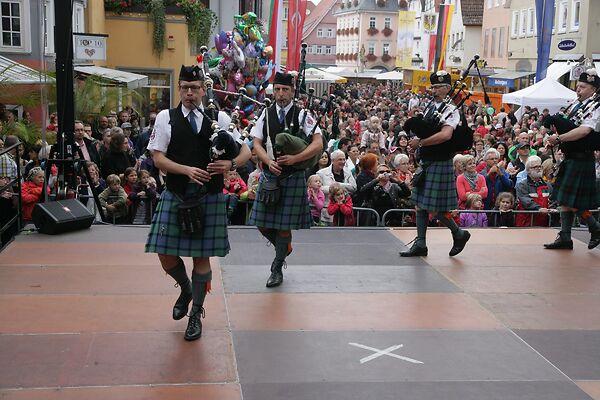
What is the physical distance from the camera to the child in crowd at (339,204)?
9.45 m

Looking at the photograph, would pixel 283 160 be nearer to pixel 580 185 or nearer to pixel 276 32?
pixel 580 185

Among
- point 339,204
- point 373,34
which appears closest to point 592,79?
point 339,204

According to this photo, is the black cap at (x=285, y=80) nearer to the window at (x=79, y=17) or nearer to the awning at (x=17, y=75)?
the awning at (x=17, y=75)

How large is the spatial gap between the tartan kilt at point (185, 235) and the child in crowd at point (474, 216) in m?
4.94

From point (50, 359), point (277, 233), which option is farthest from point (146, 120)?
point (50, 359)

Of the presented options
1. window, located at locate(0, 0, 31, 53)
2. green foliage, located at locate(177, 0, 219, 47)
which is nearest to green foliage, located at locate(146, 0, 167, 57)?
green foliage, located at locate(177, 0, 219, 47)

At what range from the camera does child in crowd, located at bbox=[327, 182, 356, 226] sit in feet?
31.0

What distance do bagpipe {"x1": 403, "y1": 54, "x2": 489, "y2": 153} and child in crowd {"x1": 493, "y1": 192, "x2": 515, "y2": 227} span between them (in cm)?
244

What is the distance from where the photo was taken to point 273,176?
6668 millimetres

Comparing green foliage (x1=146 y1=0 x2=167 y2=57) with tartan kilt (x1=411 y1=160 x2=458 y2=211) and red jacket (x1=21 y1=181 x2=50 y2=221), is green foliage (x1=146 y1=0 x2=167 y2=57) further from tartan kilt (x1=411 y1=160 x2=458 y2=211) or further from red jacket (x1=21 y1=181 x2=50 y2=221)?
tartan kilt (x1=411 y1=160 x2=458 y2=211)

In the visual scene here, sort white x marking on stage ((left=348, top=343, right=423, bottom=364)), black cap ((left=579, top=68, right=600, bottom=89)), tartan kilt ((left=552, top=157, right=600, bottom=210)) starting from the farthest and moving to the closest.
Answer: tartan kilt ((left=552, top=157, right=600, bottom=210)), black cap ((left=579, top=68, right=600, bottom=89)), white x marking on stage ((left=348, top=343, right=423, bottom=364))

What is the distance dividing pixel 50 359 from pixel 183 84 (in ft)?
6.00

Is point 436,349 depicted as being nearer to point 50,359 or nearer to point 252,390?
point 252,390

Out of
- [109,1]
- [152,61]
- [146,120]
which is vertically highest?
[109,1]
